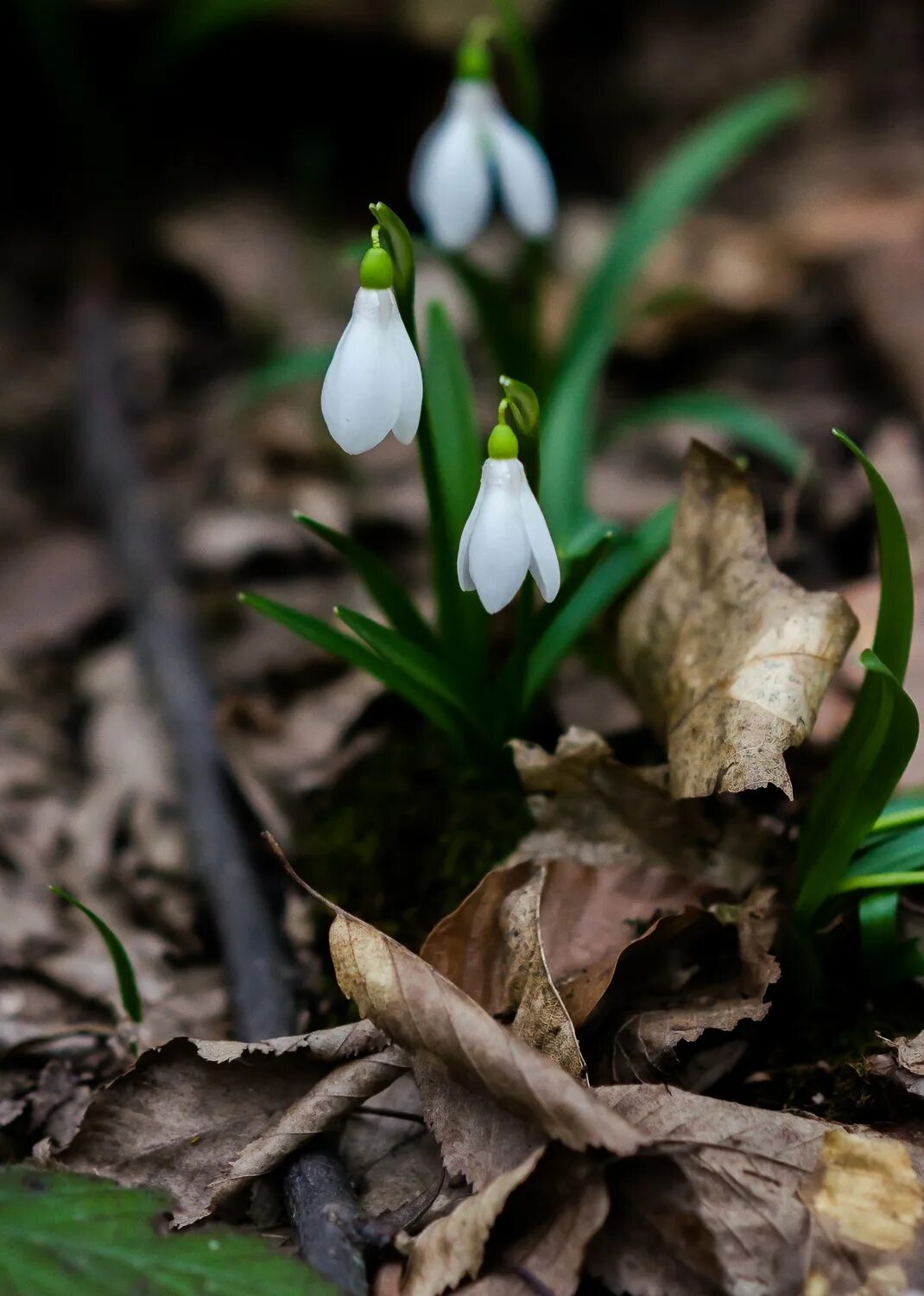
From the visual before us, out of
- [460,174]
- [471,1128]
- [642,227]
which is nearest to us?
[471,1128]

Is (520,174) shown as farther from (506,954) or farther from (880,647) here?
(506,954)

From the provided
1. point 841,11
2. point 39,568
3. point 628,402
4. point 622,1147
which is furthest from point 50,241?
point 622,1147

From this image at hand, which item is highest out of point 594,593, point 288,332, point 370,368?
point 370,368

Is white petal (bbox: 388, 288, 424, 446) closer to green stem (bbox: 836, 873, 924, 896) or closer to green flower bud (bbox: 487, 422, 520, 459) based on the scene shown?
green flower bud (bbox: 487, 422, 520, 459)

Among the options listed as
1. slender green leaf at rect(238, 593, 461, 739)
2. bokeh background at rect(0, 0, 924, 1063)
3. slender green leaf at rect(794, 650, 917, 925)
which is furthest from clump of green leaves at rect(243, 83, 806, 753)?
slender green leaf at rect(794, 650, 917, 925)

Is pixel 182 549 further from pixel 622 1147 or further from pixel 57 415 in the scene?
pixel 622 1147

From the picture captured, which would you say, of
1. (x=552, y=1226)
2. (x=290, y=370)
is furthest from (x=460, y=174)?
(x=552, y=1226)

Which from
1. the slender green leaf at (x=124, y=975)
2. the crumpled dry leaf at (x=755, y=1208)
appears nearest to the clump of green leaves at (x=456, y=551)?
the slender green leaf at (x=124, y=975)

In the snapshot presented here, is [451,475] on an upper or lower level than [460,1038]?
upper
